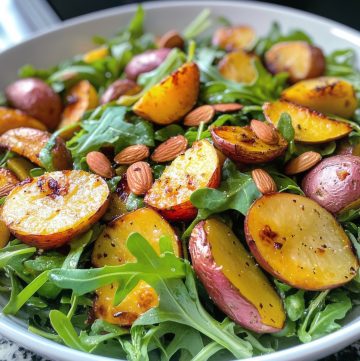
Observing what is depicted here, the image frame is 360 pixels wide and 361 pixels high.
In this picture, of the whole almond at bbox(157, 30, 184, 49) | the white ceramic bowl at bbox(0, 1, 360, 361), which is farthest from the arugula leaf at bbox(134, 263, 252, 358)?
the white ceramic bowl at bbox(0, 1, 360, 361)

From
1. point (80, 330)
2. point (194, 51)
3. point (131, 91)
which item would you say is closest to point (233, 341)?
point (80, 330)

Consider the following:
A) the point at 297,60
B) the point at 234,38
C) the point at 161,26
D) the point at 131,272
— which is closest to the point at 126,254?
the point at 131,272

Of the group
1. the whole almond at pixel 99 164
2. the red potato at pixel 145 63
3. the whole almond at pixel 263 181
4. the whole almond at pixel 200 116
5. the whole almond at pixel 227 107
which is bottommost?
the whole almond at pixel 263 181

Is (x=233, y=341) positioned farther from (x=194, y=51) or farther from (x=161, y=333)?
(x=194, y=51)

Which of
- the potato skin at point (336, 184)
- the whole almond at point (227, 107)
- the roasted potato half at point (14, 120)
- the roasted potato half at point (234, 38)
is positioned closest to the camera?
the potato skin at point (336, 184)

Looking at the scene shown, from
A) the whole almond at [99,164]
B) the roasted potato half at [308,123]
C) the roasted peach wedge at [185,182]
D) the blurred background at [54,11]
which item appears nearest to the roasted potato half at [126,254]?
the roasted peach wedge at [185,182]

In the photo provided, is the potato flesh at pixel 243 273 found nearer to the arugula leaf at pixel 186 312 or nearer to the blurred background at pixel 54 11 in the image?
the arugula leaf at pixel 186 312

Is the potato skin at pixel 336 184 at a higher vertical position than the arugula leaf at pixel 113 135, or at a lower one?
lower

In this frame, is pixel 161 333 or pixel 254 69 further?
pixel 254 69
